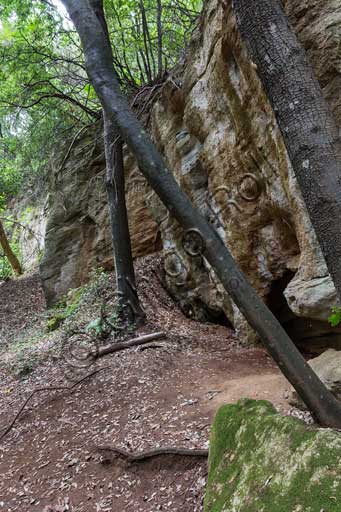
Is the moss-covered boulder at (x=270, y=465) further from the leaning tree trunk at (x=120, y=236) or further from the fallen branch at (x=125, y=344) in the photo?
the leaning tree trunk at (x=120, y=236)

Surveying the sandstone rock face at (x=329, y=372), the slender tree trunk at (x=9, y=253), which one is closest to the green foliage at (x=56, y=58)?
the slender tree trunk at (x=9, y=253)

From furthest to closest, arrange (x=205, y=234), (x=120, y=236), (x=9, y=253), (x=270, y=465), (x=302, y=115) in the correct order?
(x=9, y=253) < (x=120, y=236) < (x=205, y=234) < (x=302, y=115) < (x=270, y=465)

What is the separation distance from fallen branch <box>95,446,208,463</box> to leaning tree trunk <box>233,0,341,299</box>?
7.32 ft

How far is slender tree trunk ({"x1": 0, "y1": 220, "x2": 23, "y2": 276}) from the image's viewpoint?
15871 mm

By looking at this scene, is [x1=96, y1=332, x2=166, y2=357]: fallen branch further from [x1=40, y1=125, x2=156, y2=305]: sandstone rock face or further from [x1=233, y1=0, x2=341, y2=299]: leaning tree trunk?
[x1=233, y1=0, x2=341, y2=299]: leaning tree trunk

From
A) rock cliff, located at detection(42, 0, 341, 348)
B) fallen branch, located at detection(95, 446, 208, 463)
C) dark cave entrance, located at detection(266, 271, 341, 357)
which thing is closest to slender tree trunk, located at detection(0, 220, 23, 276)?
rock cliff, located at detection(42, 0, 341, 348)

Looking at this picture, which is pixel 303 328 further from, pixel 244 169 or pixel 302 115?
pixel 302 115

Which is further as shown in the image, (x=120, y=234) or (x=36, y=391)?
(x=120, y=234)

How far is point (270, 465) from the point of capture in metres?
2.25

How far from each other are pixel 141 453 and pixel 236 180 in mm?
5032

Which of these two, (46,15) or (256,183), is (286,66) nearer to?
(256,183)

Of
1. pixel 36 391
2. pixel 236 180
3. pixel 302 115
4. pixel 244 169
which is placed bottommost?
pixel 36 391

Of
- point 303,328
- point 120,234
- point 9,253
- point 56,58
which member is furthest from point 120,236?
point 9,253

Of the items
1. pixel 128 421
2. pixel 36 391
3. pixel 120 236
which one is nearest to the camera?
pixel 128 421
